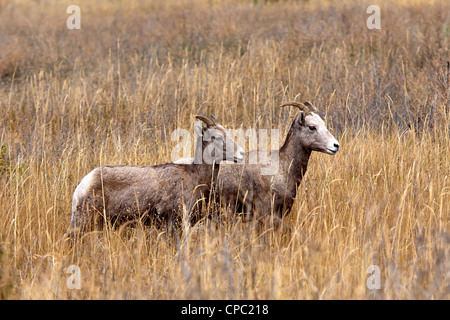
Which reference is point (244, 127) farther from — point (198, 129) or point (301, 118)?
point (198, 129)

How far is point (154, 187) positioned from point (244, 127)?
3.36 metres

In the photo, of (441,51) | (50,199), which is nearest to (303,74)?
(441,51)

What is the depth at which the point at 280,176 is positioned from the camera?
5.73 metres

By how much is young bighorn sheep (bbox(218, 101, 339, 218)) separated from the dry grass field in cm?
25

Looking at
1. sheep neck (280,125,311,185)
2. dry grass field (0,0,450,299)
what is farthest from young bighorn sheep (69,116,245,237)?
sheep neck (280,125,311,185)

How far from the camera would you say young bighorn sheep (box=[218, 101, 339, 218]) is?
Answer: 5574mm

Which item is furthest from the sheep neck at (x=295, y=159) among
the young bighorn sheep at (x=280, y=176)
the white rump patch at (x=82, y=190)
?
the white rump patch at (x=82, y=190)

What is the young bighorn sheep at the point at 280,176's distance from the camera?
18.3 feet

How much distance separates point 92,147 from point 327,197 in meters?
3.43

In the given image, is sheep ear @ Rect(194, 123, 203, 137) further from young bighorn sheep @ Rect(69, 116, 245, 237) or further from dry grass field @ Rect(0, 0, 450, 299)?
dry grass field @ Rect(0, 0, 450, 299)

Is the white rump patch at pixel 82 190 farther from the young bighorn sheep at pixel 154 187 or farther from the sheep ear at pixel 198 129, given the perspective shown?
the sheep ear at pixel 198 129

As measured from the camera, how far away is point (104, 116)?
366 inches
